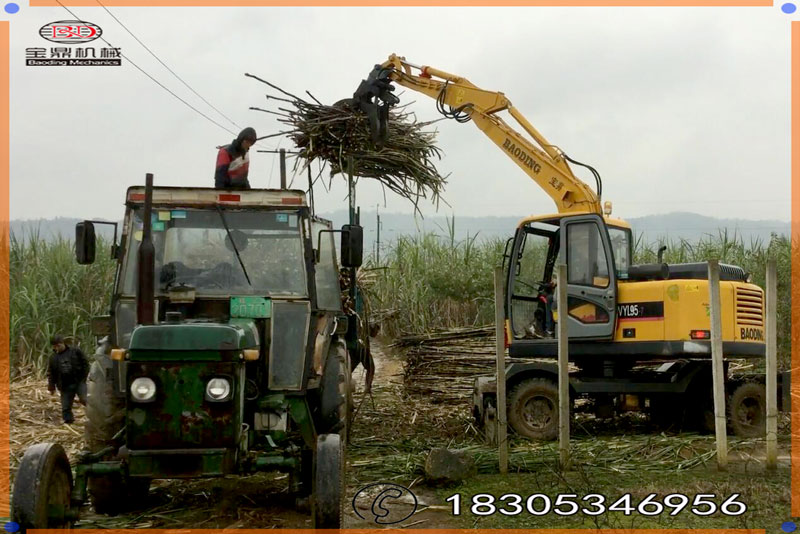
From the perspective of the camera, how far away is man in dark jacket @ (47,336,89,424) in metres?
10.3

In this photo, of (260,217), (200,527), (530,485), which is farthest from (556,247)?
(200,527)

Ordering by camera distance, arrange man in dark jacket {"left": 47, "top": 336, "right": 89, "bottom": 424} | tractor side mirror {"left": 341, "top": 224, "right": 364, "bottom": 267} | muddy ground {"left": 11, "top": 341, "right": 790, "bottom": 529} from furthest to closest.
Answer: man in dark jacket {"left": 47, "top": 336, "right": 89, "bottom": 424}
tractor side mirror {"left": 341, "top": 224, "right": 364, "bottom": 267}
muddy ground {"left": 11, "top": 341, "right": 790, "bottom": 529}

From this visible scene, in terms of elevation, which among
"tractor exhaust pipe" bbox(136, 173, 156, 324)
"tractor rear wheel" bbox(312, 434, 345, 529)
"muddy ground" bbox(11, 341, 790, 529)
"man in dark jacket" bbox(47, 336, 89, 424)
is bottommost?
"muddy ground" bbox(11, 341, 790, 529)

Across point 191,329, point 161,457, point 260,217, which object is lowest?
point 161,457

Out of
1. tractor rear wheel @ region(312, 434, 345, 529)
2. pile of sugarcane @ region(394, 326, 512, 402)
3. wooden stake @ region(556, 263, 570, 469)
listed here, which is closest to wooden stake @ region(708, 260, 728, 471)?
wooden stake @ region(556, 263, 570, 469)

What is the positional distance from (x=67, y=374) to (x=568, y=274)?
19.2 ft

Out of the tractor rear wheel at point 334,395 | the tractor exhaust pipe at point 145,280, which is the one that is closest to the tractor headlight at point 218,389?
the tractor exhaust pipe at point 145,280

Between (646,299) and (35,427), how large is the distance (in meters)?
6.90

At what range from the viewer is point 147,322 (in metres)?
5.77

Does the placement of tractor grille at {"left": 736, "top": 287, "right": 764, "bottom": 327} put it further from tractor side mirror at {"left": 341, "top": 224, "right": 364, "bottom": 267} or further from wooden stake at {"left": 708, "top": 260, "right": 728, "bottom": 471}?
tractor side mirror at {"left": 341, "top": 224, "right": 364, "bottom": 267}

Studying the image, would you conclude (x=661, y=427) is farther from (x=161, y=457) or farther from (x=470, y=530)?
(x=161, y=457)

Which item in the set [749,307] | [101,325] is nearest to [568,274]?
[749,307]

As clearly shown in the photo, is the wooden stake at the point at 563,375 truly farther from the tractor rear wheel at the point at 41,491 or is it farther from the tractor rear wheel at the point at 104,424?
the tractor rear wheel at the point at 41,491

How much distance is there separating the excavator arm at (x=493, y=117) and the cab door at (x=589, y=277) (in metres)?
0.55
